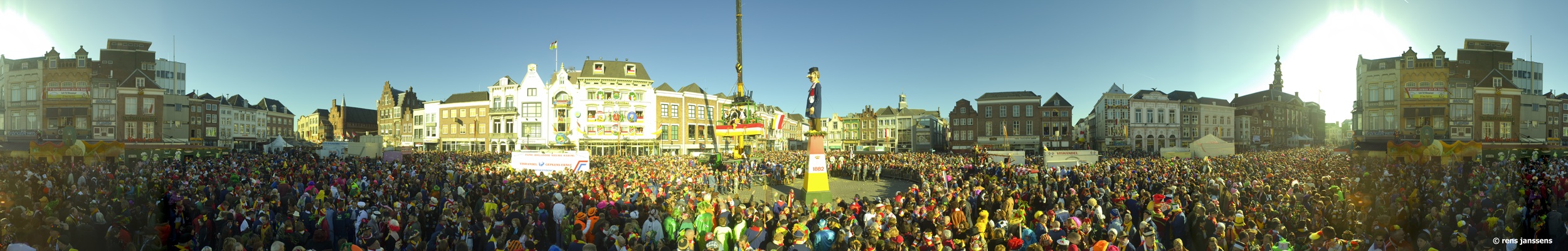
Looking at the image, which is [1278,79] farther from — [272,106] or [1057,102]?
[272,106]

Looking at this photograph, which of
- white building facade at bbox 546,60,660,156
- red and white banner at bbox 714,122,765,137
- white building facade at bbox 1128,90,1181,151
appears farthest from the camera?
white building facade at bbox 1128,90,1181,151

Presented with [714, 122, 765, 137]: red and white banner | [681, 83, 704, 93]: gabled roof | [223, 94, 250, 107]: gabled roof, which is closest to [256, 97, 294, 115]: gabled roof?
[223, 94, 250, 107]: gabled roof

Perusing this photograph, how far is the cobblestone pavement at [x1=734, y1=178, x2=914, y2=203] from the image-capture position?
2322 cm

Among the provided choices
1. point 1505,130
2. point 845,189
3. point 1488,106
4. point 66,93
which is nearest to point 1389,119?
point 1488,106

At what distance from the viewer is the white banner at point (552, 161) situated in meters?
24.2

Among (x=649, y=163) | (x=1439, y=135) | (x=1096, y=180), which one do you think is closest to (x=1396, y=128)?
(x=1439, y=135)

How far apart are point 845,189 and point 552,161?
1201 centimetres

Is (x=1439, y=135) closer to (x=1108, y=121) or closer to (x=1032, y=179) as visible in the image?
(x=1032, y=179)

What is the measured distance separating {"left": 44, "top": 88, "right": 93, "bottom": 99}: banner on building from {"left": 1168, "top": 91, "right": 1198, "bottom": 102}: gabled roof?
262 feet

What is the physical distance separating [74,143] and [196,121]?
48.4 metres

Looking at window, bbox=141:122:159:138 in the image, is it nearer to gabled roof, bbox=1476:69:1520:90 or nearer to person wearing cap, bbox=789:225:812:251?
person wearing cap, bbox=789:225:812:251

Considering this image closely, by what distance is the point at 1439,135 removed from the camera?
58.7ft

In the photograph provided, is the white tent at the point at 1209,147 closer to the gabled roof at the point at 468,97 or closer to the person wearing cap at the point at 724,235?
the person wearing cap at the point at 724,235

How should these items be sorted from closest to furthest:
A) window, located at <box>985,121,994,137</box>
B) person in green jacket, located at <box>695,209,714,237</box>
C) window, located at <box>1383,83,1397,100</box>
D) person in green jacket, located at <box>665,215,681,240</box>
Answer: person in green jacket, located at <box>695,209,714,237</box>
person in green jacket, located at <box>665,215,681,240</box>
window, located at <box>1383,83,1397,100</box>
window, located at <box>985,121,994,137</box>
